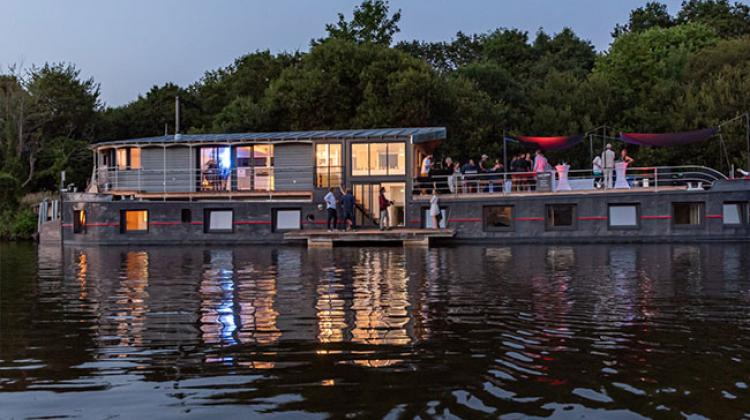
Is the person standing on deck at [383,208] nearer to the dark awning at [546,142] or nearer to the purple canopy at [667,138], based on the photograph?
the dark awning at [546,142]

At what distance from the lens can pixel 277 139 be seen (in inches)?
1328

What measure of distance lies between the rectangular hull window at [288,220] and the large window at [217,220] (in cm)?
214

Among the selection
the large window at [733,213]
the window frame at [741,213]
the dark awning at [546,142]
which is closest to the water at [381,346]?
the window frame at [741,213]

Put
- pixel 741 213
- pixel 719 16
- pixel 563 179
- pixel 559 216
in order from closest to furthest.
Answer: pixel 741 213 < pixel 563 179 < pixel 559 216 < pixel 719 16

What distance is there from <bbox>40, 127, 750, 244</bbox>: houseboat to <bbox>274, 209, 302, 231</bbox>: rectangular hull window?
58mm

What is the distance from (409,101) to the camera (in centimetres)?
4456

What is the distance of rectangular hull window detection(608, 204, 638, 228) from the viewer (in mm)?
30109

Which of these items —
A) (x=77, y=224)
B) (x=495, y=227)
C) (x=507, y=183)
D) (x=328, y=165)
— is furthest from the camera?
(x=77, y=224)

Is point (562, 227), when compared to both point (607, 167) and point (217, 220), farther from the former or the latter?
point (217, 220)

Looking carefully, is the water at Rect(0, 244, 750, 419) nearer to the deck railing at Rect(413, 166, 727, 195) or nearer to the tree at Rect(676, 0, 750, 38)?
the deck railing at Rect(413, 166, 727, 195)

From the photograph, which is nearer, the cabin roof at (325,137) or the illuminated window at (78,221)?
the cabin roof at (325,137)

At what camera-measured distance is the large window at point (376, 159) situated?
3322cm

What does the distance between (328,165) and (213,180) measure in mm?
5503

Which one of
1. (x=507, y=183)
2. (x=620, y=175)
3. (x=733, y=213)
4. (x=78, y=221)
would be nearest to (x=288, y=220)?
(x=507, y=183)
